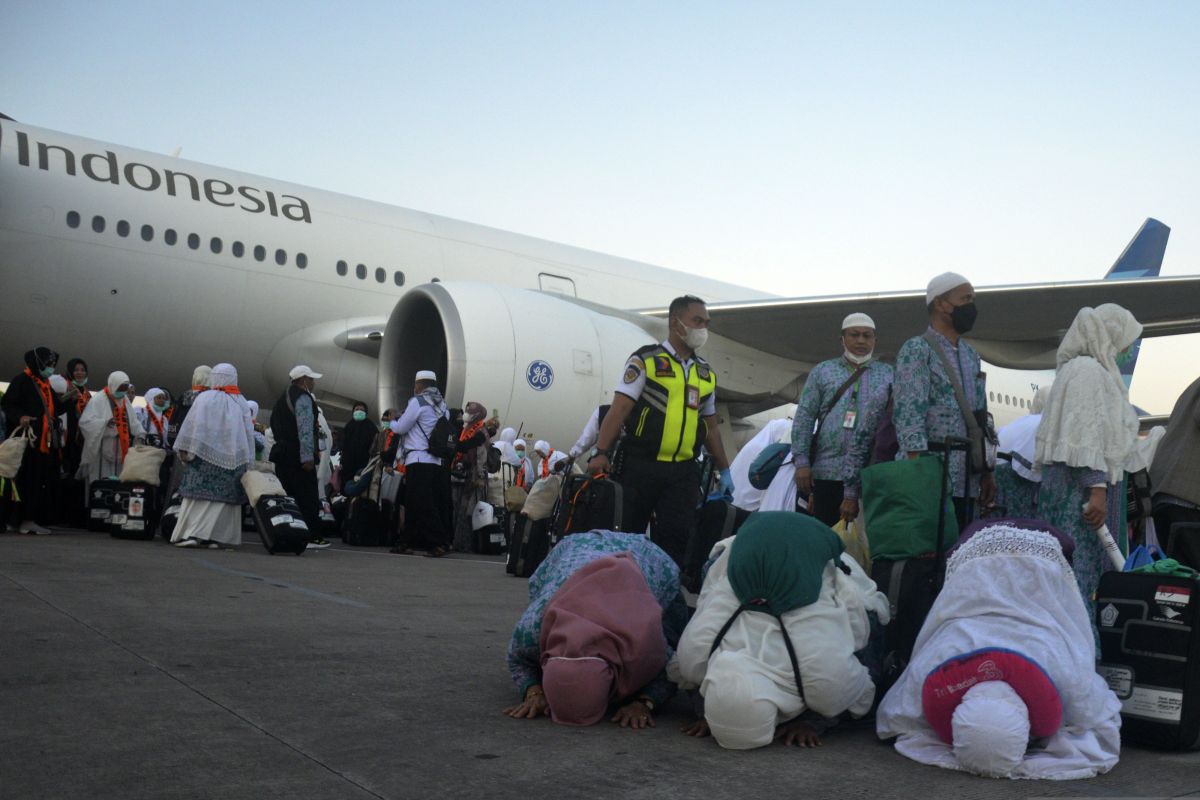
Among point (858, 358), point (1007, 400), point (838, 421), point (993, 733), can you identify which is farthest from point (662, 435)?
point (1007, 400)

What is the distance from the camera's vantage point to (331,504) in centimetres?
1320

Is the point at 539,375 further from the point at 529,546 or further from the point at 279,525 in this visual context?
the point at 279,525

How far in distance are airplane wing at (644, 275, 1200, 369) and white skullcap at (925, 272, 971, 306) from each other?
634 centimetres

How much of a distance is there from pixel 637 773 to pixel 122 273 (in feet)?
32.4

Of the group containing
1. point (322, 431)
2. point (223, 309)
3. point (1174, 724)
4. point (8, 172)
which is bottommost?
point (1174, 724)

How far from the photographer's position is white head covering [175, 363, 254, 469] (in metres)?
8.24

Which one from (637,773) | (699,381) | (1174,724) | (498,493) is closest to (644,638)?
(637,773)

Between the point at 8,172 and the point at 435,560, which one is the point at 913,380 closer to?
the point at 435,560

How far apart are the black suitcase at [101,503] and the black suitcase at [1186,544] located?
25.1 feet

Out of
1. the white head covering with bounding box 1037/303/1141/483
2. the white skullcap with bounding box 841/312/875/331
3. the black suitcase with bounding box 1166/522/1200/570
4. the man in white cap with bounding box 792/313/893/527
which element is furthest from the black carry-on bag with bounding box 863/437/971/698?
the white skullcap with bounding box 841/312/875/331

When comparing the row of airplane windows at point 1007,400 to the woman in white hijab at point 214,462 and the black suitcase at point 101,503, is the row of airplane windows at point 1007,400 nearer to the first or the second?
the woman in white hijab at point 214,462

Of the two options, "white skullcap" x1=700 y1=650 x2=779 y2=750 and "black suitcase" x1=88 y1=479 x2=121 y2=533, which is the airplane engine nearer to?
"black suitcase" x1=88 y1=479 x2=121 y2=533

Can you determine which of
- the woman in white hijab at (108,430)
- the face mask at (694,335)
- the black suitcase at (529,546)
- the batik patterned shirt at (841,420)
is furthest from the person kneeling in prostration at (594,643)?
the woman in white hijab at (108,430)

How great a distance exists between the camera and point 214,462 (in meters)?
8.26
